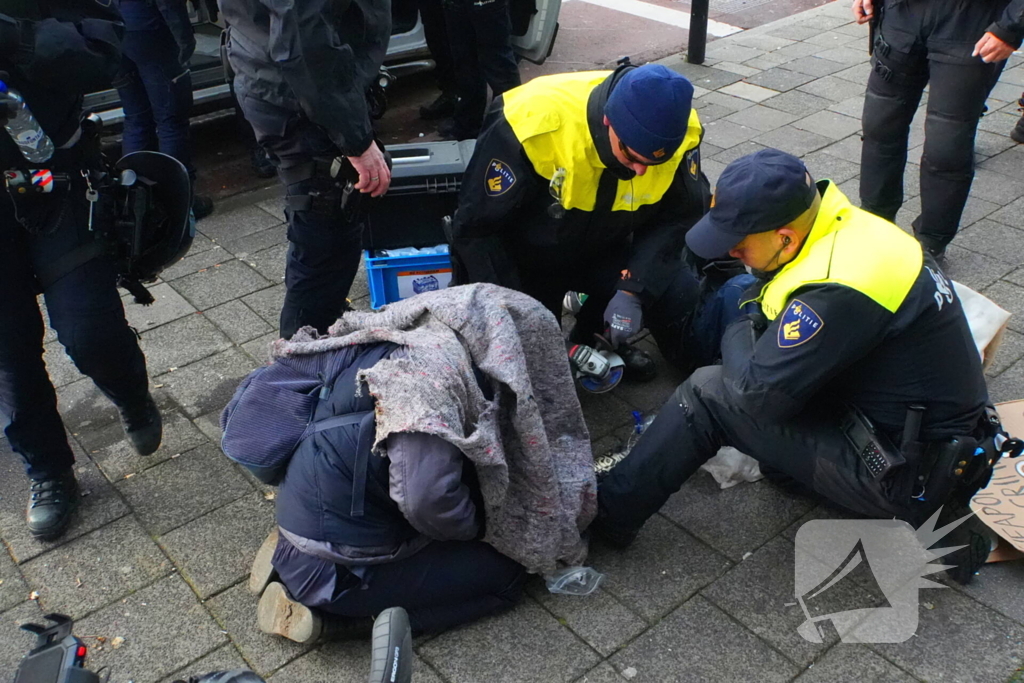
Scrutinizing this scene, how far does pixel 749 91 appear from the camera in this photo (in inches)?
249

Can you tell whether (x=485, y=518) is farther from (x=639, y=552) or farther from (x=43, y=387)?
(x=43, y=387)

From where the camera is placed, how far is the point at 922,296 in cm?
235

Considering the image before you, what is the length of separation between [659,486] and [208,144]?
427 cm

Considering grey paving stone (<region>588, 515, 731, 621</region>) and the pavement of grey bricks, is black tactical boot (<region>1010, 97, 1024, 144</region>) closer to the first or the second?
the pavement of grey bricks

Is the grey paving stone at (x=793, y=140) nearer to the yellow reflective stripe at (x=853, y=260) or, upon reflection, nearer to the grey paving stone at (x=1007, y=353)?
the grey paving stone at (x=1007, y=353)

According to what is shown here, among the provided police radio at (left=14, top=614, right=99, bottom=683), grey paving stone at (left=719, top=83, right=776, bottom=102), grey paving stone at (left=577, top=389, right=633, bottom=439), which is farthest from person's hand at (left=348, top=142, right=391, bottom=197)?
grey paving stone at (left=719, top=83, right=776, bottom=102)

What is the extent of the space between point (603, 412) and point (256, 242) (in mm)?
2176

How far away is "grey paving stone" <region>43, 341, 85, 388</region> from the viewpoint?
3.68 meters

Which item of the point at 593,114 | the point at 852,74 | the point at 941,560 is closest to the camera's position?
the point at 941,560

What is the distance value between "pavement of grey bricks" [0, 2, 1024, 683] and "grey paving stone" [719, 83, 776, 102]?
99.3 inches

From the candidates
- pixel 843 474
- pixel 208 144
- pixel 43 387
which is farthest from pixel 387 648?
pixel 208 144

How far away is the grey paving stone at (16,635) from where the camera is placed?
2.53 metres

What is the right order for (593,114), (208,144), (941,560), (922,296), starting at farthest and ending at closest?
(208,144)
(593,114)
(941,560)
(922,296)

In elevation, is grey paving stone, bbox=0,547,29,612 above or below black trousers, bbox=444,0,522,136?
below
